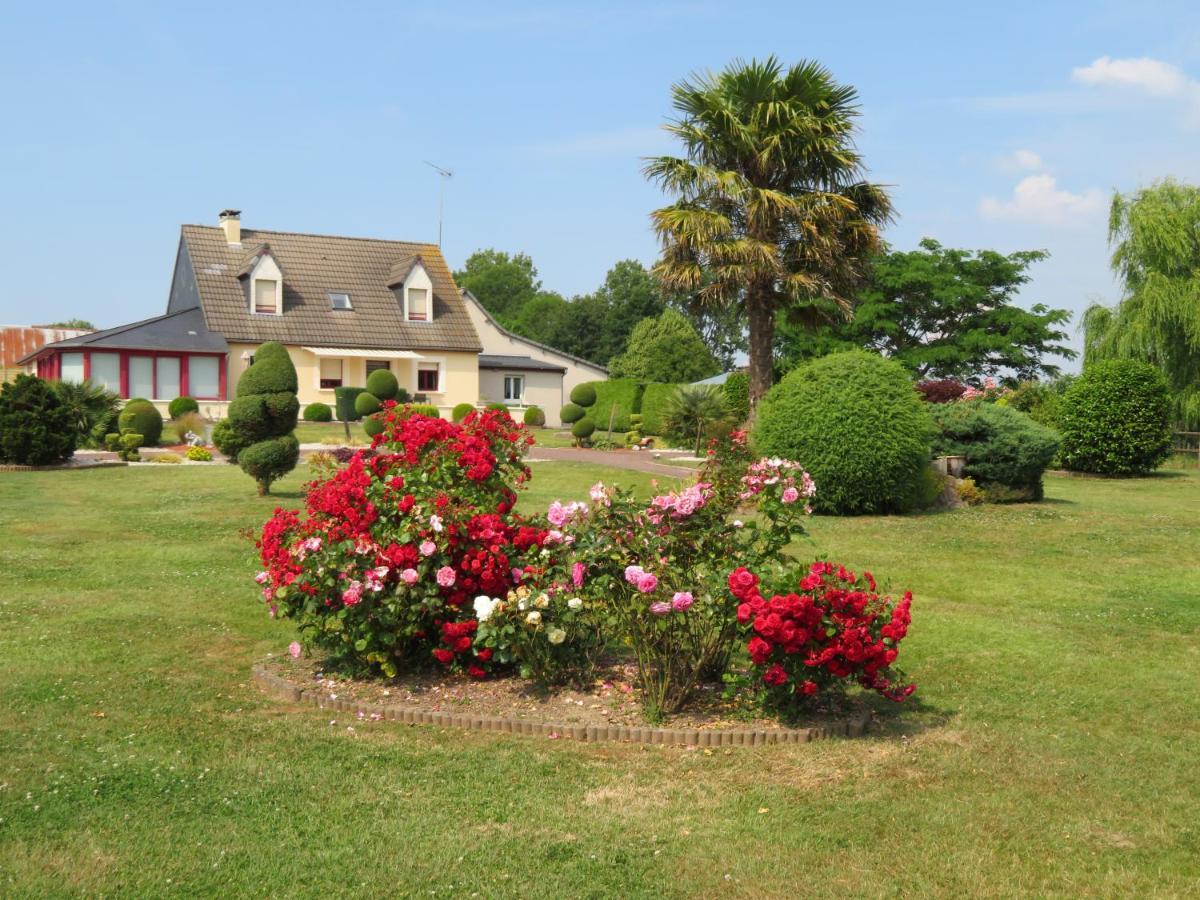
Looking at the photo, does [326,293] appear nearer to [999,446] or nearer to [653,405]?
[653,405]

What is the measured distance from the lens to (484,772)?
5.68 metres

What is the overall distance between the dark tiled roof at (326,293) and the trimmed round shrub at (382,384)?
299 centimetres

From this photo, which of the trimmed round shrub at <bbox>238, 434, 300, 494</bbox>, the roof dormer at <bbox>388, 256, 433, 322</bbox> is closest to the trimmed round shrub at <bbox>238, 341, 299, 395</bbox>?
the trimmed round shrub at <bbox>238, 434, 300, 494</bbox>

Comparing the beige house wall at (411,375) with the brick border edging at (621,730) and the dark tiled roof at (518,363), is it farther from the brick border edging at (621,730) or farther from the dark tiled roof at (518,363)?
the brick border edging at (621,730)

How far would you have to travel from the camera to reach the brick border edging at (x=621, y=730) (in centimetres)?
619

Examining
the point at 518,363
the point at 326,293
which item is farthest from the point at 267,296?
the point at 518,363

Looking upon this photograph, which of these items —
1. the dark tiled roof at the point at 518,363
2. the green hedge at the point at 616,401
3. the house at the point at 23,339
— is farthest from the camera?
the house at the point at 23,339

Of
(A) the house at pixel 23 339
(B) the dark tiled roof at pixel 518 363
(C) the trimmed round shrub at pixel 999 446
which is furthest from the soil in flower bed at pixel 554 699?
(A) the house at pixel 23 339

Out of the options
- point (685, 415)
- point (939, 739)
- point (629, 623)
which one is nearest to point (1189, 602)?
point (939, 739)

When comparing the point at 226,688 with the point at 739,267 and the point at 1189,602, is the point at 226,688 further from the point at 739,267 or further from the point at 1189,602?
the point at 739,267

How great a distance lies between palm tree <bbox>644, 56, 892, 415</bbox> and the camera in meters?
25.5

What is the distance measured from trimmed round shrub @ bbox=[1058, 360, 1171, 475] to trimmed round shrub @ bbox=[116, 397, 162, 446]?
21.8 m

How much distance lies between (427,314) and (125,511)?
2840 centimetres

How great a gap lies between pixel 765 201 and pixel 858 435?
10818 mm
